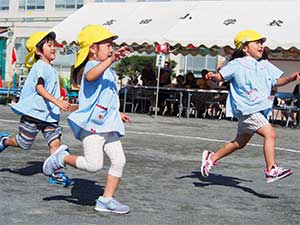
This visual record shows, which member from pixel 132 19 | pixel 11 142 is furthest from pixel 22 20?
pixel 11 142

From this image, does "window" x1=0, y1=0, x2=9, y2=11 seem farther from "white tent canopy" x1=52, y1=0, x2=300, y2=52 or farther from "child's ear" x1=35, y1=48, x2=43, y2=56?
"child's ear" x1=35, y1=48, x2=43, y2=56

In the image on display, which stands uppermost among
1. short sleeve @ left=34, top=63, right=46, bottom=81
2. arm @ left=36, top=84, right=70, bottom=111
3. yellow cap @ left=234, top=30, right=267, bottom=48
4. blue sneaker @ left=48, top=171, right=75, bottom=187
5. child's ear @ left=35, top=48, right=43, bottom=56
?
yellow cap @ left=234, top=30, right=267, bottom=48

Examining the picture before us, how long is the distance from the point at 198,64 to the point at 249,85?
28.6m

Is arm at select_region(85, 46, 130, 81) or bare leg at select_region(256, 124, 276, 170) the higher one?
arm at select_region(85, 46, 130, 81)

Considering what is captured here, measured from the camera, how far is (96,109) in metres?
5.26

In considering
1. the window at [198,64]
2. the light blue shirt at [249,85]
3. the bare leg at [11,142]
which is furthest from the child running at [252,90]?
the window at [198,64]

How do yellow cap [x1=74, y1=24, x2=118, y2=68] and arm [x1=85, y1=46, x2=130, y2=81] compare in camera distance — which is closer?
arm [x1=85, y1=46, x2=130, y2=81]

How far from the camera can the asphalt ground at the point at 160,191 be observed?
16.9 feet

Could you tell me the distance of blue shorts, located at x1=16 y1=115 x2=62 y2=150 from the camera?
6.66m

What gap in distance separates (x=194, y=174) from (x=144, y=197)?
1774 mm

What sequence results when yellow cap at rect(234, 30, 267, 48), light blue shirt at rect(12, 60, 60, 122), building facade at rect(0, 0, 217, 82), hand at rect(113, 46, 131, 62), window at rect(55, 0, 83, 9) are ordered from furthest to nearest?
1. building facade at rect(0, 0, 217, 82)
2. window at rect(55, 0, 83, 9)
3. yellow cap at rect(234, 30, 267, 48)
4. light blue shirt at rect(12, 60, 60, 122)
5. hand at rect(113, 46, 131, 62)

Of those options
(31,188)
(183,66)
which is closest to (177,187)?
(31,188)

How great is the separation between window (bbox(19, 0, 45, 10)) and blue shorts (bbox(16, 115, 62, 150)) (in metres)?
33.7

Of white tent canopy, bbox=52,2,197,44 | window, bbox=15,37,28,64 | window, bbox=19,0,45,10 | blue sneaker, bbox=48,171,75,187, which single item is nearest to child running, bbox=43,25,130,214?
blue sneaker, bbox=48,171,75,187
